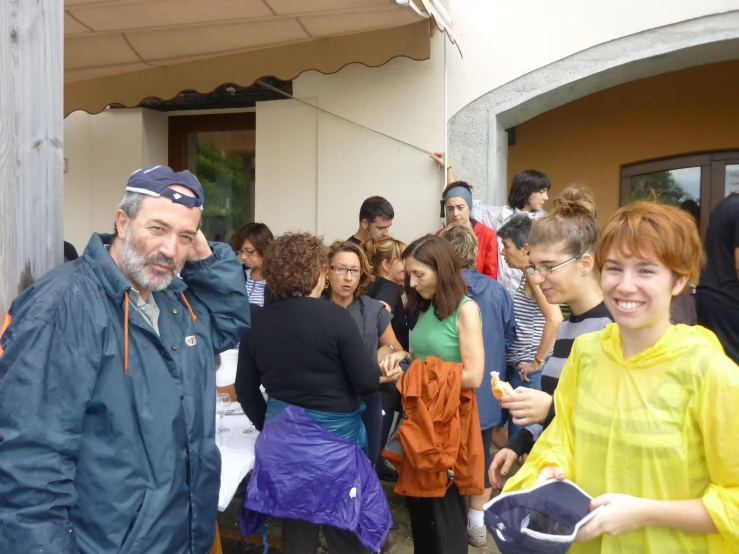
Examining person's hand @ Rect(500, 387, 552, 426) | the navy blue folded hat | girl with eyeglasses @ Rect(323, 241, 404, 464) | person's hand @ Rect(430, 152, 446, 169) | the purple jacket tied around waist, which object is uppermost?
person's hand @ Rect(430, 152, 446, 169)

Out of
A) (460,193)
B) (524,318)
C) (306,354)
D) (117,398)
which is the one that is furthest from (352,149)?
(117,398)

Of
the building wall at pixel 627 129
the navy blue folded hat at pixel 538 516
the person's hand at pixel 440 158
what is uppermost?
the building wall at pixel 627 129

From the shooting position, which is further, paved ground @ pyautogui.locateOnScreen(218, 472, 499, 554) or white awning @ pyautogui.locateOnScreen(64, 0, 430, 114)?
white awning @ pyautogui.locateOnScreen(64, 0, 430, 114)

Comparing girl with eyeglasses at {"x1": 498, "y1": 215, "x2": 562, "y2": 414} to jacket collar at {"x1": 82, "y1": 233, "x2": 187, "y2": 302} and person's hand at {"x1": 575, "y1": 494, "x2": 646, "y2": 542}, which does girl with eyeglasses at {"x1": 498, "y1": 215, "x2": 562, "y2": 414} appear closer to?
person's hand at {"x1": 575, "y1": 494, "x2": 646, "y2": 542}

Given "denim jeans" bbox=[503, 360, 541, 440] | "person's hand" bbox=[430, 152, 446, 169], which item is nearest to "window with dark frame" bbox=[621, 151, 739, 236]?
"person's hand" bbox=[430, 152, 446, 169]

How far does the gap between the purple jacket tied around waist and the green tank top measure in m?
0.69

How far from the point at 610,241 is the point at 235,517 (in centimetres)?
339

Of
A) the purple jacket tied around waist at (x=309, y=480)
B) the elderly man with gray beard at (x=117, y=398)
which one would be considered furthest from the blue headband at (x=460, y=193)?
the elderly man with gray beard at (x=117, y=398)

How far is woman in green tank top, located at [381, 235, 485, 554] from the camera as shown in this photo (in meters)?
3.10

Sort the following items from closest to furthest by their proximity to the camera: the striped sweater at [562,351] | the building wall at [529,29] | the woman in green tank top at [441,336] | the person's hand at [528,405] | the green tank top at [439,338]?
the person's hand at [528,405], the striped sweater at [562,351], the woman in green tank top at [441,336], the green tank top at [439,338], the building wall at [529,29]

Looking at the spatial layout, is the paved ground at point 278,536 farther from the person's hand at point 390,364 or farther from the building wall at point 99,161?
the building wall at point 99,161

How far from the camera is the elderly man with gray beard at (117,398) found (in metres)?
1.52

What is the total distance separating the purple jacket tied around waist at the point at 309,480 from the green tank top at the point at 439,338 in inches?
27.0

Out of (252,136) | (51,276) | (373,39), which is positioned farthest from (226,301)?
(252,136)
